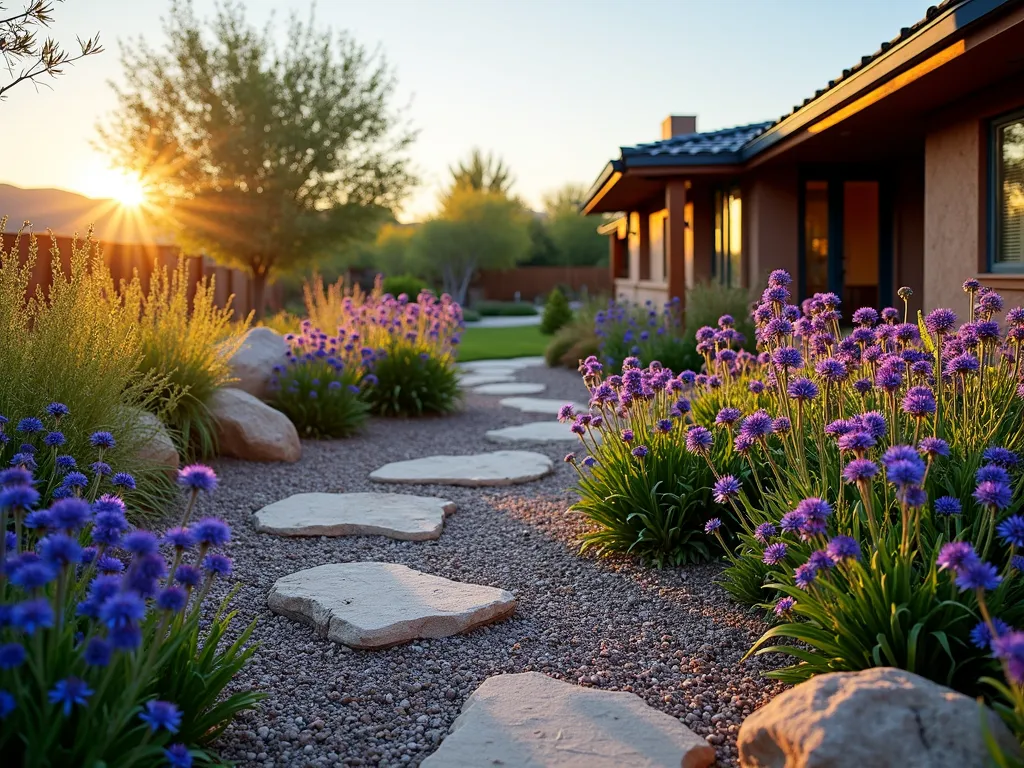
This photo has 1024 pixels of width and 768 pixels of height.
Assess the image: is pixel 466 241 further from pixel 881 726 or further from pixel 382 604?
pixel 881 726

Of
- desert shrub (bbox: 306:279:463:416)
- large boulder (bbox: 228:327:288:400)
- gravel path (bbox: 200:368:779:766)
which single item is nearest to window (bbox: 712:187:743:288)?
desert shrub (bbox: 306:279:463:416)

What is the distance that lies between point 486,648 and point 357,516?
1.86 m

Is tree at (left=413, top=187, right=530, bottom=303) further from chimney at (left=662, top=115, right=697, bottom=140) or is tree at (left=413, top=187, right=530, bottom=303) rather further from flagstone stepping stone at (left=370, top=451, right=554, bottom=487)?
flagstone stepping stone at (left=370, top=451, right=554, bottom=487)

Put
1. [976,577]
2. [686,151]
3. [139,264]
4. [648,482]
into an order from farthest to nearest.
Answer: [686,151]
[139,264]
[648,482]
[976,577]

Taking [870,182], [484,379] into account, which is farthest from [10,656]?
[870,182]

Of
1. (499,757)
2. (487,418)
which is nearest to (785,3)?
(487,418)

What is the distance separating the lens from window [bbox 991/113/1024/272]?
673cm

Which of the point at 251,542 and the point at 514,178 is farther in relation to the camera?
the point at 514,178

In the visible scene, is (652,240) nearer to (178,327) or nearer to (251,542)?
(178,327)

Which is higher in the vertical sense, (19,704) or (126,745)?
(19,704)

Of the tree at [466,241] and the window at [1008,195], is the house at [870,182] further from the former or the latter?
the tree at [466,241]

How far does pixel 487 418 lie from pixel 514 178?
172 ft

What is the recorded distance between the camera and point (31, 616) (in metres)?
1.62

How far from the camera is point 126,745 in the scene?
1.98 metres
